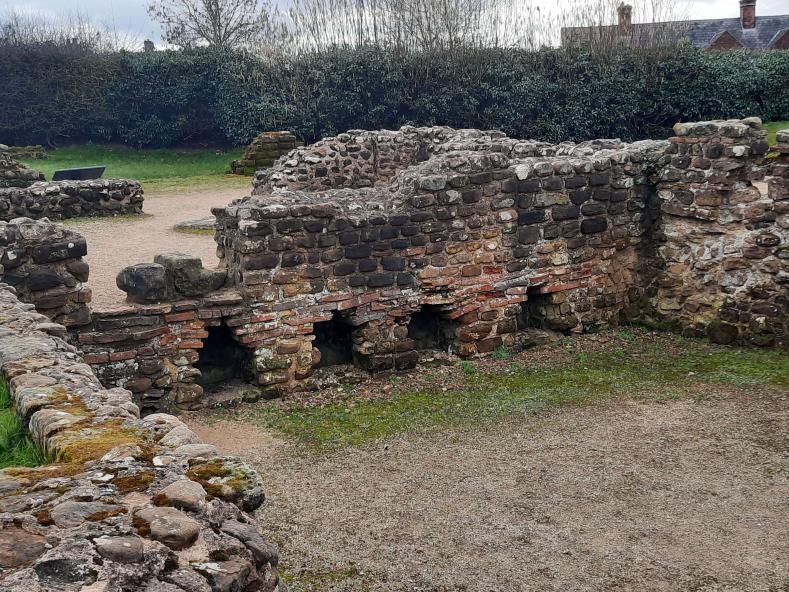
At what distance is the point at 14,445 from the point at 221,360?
184 inches

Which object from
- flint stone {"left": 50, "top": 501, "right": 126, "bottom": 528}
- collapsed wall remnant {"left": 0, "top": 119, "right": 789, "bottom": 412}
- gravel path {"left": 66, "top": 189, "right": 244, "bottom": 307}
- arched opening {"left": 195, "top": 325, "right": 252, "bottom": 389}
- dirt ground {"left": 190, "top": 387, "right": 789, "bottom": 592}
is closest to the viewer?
flint stone {"left": 50, "top": 501, "right": 126, "bottom": 528}

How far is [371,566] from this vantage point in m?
5.57

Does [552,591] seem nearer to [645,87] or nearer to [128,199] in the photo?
[128,199]

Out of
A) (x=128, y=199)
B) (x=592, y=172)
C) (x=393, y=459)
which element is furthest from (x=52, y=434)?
(x=128, y=199)

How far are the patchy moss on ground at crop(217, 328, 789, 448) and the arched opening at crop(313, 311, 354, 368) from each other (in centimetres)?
71

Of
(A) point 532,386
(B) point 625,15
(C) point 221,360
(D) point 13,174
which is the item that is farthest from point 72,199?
(B) point 625,15

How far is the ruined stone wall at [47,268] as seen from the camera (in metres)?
7.87

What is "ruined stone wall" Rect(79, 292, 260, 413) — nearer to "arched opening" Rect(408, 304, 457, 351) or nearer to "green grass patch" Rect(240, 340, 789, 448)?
"green grass patch" Rect(240, 340, 789, 448)

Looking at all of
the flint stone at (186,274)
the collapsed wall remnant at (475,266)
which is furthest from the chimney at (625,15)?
the flint stone at (186,274)

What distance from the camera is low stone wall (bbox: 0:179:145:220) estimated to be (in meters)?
15.4

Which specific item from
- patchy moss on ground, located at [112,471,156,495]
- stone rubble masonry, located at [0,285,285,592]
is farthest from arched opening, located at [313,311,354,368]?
patchy moss on ground, located at [112,471,156,495]

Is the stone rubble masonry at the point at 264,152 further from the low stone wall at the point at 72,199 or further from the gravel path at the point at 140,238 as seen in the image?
the low stone wall at the point at 72,199

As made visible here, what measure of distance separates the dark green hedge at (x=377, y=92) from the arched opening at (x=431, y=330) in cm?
1712

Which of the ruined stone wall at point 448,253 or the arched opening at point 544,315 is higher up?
the ruined stone wall at point 448,253
